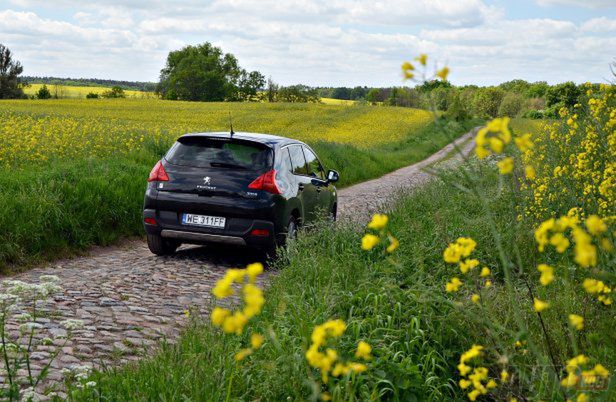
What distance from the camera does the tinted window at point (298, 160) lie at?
30.4 feet

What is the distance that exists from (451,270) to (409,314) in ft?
4.56

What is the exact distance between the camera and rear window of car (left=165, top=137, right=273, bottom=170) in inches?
330

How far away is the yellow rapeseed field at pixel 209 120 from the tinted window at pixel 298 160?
730 cm

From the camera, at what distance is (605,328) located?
15.0 feet

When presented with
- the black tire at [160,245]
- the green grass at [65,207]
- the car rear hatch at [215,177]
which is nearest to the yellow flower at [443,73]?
the green grass at [65,207]

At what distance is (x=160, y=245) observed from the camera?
8859mm

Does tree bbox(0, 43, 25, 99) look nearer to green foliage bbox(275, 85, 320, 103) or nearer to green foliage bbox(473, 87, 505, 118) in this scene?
green foliage bbox(275, 85, 320, 103)

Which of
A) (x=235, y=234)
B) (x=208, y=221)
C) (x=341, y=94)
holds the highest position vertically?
(x=341, y=94)

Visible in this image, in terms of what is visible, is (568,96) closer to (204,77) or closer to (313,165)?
(313,165)

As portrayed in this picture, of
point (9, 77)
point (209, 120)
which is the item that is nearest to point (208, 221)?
point (209, 120)

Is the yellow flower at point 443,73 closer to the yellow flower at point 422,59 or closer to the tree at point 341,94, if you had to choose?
the yellow flower at point 422,59

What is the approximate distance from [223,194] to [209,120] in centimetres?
4572

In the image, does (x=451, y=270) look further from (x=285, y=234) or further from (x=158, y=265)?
(x=158, y=265)

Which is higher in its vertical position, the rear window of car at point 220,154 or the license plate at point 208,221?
the rear window of car at point 220,154
